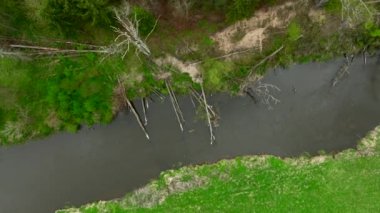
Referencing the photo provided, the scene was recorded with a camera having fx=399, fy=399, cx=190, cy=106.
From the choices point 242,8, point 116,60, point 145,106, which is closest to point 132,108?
point 145,106

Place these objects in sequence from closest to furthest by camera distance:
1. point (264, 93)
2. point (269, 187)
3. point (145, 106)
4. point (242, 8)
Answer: point (242, 8) → point (269, 187) → point (264, 93) → point (145, 106)

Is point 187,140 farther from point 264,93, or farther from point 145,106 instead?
point 264,93

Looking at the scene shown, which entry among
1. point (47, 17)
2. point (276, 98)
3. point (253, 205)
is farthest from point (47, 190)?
point (276, 98)

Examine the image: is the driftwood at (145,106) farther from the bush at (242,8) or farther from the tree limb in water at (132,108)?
the bush at (242,8)

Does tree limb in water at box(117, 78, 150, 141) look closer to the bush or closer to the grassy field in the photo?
the grassy field

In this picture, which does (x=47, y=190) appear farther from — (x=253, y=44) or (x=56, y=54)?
(x=253, y=44)

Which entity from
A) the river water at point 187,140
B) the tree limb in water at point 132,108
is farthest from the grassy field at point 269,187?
the tree limb in water at point 132,108
